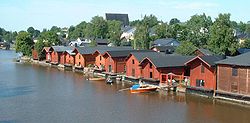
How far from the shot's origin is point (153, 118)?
1013 inches

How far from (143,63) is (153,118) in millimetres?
15524

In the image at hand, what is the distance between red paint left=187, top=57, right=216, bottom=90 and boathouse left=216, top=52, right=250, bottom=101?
2.23 feet

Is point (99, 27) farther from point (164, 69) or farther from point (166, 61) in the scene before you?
point (164, 69)

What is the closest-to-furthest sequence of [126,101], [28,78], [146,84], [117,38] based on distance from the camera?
1. [126,101]
2. [146,84]
3. [28,78]
4. [117,38]

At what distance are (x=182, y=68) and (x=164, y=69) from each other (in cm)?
234

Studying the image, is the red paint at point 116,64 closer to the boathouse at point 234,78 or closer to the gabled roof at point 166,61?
the gabled roof at point 166,61

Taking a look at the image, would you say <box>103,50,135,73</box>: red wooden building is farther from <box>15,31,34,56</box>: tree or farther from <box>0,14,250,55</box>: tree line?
<box>15,31,34,56</box>: tree

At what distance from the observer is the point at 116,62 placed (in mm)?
47125

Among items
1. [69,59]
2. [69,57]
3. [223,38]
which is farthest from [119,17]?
[223,38]

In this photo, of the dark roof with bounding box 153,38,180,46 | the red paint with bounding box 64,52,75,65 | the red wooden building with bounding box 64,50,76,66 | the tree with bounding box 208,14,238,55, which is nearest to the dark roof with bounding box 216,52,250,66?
the tree with bounding box 208,14,238,55

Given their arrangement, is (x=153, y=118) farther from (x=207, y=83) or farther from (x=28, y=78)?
(x=28, y=78)

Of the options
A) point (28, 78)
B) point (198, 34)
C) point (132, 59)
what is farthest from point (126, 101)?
point (198, 34)

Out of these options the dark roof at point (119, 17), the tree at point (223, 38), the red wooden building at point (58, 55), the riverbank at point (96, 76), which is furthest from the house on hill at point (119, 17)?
the tree at point (223, 38)

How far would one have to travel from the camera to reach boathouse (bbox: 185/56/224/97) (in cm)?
3266
